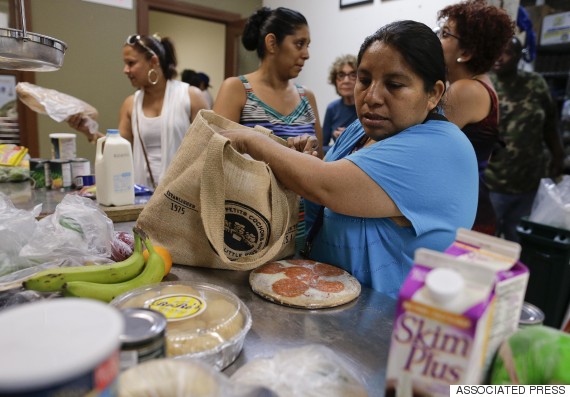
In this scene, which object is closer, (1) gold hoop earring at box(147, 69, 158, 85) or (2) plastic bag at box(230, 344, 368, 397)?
(2) plastic bag at box(230, 344, 368, 397)

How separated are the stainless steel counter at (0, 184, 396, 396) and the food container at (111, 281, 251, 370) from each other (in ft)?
0.15

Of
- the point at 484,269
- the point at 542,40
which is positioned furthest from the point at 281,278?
the point at 542,40

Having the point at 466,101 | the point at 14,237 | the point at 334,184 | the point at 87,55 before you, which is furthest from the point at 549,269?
the point at 87,55

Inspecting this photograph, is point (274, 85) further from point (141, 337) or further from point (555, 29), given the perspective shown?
point (555, 29)

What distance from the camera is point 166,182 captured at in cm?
108

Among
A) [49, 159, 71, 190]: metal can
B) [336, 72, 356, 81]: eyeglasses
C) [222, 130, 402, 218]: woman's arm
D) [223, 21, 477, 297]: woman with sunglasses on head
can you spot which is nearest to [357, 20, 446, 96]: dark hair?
[223, 21, 477, 297]: woman with sunglasses on head

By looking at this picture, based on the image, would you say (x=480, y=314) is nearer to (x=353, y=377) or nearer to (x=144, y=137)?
(x=353, y=377)

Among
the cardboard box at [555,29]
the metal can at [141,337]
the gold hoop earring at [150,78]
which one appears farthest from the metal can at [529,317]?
the cardboard box at [555,29]

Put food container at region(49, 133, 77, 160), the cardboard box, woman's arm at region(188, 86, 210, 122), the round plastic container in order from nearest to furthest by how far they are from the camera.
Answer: the round plastic container
food container at region(49, 133, 77, 160)
woman's arm at region(188, 86, 210, 122)
the cardboard box

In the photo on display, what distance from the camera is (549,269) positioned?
2244 millimetres

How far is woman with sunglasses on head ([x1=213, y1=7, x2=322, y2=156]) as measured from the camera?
2135 millimetres

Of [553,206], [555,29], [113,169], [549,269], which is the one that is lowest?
[549,269]

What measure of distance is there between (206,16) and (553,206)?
4.11m

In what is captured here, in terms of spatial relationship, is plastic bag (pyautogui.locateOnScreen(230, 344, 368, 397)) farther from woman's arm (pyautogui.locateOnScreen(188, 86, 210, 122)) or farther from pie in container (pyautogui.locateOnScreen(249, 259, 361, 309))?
woman's arm (pyautogui.locateOnScreen(188, 86, 210, 122))
